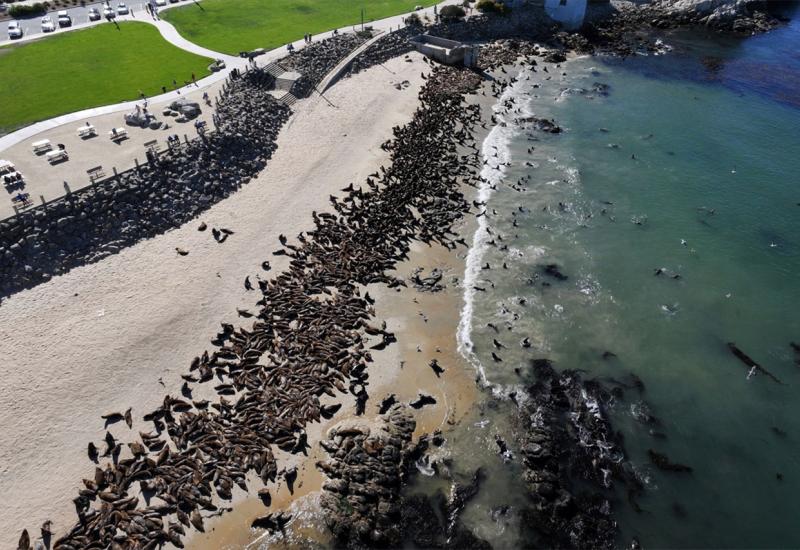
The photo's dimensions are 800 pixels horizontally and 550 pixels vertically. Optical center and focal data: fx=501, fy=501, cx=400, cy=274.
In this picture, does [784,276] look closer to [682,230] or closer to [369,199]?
[682,230]

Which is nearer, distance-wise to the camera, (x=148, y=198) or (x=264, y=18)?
(x=148, y=198)

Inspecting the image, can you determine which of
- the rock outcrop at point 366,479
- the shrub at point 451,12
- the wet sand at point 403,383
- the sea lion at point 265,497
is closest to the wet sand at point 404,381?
the wet sand at point 403,383

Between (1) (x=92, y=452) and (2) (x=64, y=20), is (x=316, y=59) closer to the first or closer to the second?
(2) (x=64, y=20)

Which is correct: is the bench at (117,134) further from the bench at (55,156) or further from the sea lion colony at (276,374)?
the sea lion colony at (276,374)

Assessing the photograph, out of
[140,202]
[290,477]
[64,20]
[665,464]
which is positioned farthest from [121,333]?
[64,20]

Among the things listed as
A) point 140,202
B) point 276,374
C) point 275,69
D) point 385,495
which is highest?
point 275,69

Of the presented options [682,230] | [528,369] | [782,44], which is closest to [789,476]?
[528,369]

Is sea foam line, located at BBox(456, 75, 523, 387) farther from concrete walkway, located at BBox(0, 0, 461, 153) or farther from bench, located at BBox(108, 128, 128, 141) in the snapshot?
bench, located at BBox(108, 128, 128, 141)
